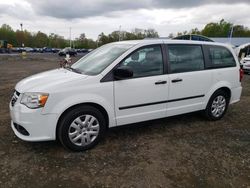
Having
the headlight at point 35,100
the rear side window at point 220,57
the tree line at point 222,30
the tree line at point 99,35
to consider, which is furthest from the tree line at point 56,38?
the headlight at point 35,100

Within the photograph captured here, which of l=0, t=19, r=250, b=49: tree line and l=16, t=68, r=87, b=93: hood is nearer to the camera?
l=16, t=68, r=87, b=93: hood

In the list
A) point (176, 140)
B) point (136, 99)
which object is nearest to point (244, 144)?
point (176, 140)

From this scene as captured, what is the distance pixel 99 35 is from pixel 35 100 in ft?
269

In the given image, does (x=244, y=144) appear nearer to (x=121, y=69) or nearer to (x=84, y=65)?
(x=121, y=69)

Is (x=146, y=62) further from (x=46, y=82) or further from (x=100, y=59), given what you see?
(x=46, y=82)

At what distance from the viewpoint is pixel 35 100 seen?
3.22 m

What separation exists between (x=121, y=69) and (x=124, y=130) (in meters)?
1.41

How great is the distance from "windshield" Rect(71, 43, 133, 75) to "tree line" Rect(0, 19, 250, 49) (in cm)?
6950

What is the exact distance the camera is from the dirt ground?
2.89m

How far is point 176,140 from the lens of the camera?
13.3 ft

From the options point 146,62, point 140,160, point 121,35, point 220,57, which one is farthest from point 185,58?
point 121,35

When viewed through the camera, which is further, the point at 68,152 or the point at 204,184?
the point at 68,152

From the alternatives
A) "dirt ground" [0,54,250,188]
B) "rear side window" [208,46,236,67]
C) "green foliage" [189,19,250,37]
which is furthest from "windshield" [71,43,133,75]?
"green foliage" [189,19,250,37]

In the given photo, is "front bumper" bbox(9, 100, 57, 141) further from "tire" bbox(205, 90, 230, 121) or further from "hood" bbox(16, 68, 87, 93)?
"tire" bbox(205, 90, 230, 121)
